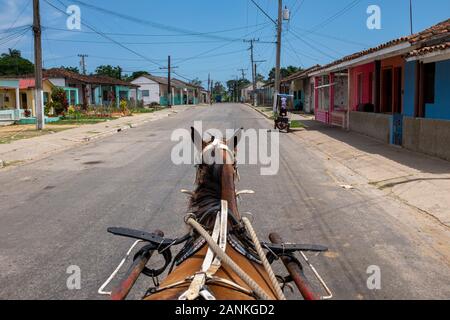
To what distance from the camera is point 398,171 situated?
459 inches

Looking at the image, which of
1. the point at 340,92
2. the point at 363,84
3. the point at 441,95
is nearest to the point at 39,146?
the point at 441,95

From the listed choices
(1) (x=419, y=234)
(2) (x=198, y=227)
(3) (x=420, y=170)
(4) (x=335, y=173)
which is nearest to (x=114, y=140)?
(4) (x=335, y=173)

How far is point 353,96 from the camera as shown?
86.4 feet

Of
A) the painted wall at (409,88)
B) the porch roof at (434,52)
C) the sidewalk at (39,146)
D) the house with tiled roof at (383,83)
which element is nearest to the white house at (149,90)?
the house with tiled roof at (383,83)

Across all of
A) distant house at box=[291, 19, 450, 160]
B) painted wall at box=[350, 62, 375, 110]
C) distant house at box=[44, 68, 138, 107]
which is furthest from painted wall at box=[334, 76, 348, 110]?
distant house at box=[44, 68, 138, 107]

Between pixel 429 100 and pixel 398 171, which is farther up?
→ pixel 429 100

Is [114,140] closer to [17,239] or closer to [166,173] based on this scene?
[166,173]

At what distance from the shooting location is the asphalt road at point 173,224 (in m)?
5.03

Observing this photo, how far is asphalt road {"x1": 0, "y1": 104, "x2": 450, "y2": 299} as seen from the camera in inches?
198

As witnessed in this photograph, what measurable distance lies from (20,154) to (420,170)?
1228 cm

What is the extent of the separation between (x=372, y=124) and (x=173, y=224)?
14081 millimetres

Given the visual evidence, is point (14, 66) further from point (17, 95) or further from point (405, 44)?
point (405, 44)

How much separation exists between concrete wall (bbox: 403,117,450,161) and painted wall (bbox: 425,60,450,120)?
744 millimetres

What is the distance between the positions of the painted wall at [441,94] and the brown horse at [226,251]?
39.4 feet
